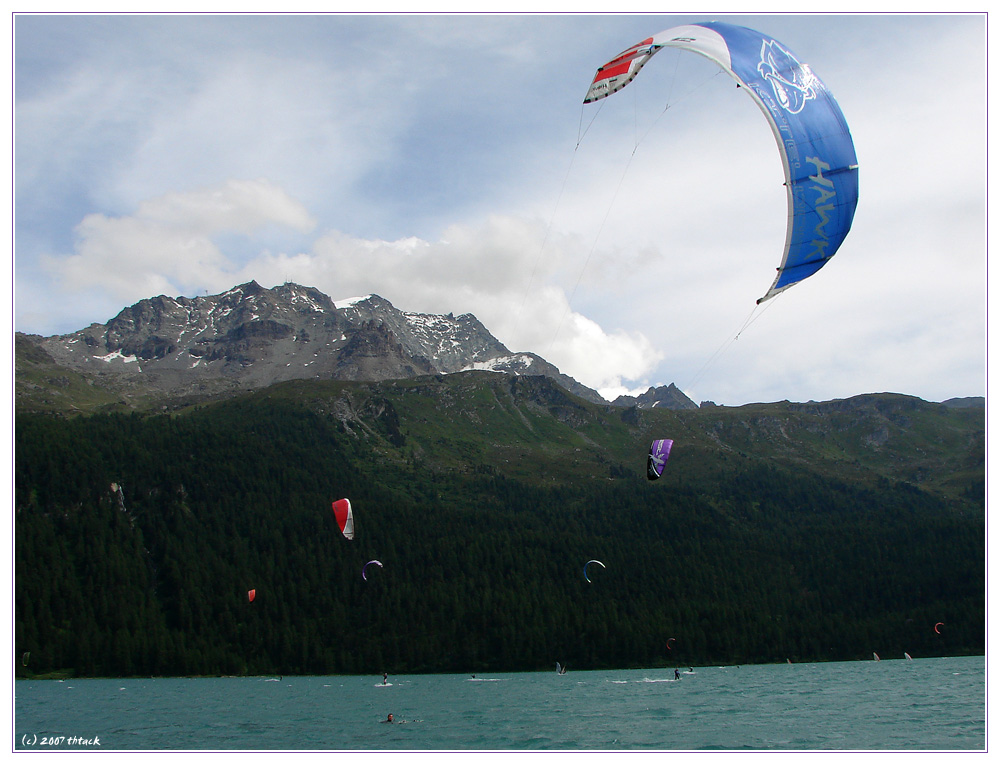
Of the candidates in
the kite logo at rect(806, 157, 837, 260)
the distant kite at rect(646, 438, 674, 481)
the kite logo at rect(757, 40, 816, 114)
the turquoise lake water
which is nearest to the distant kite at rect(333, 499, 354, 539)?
the turquoise lake water

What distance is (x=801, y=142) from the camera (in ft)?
104

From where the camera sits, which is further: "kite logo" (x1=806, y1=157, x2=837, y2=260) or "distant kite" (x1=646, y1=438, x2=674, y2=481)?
"distant kite" (x1=646, y1=438, x2=674, y2=481)

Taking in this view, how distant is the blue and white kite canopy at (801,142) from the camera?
104ft

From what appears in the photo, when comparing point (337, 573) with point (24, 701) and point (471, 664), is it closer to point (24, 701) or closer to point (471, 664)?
point (471, 664)

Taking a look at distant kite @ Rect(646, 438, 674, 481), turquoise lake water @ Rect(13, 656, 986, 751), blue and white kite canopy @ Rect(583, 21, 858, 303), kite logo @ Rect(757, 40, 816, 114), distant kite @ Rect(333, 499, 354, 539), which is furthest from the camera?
distant kite @ Rect(333, 499, 354, 539)

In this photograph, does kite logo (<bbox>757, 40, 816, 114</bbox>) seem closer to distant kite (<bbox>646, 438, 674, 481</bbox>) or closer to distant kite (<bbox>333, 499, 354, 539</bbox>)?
distant kite (<bbox>646, 438, 674, 481</bbox>)

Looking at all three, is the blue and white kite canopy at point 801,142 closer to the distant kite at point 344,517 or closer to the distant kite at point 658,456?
the distant kite at point 658,456

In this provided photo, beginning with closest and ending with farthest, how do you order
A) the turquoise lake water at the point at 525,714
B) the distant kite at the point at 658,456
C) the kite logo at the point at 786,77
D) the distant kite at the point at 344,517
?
the kite logo at the point at 786,77
the distant kite at the point at 658,456
the turquoise lake water at the point at 525,714
the distant kite at the point at 344,517

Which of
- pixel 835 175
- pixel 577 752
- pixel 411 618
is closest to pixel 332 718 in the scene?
pixel 577 752

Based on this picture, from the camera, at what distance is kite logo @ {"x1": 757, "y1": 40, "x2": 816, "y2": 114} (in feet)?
105

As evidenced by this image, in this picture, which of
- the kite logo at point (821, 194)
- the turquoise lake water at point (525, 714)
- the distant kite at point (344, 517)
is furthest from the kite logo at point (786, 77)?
the distant kite at point (344, 517)

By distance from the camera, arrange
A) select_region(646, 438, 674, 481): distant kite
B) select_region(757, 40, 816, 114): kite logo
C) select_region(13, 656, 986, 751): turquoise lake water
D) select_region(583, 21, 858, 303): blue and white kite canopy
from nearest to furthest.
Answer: select_region(583, 21, 858, 303): blue and white kite canopy < select_region(757, 40, 816, 114): kite logo < select_region(646, 438, 674, 481): distant kite < select_region(13, 656, 986, 751): turquoise lake water

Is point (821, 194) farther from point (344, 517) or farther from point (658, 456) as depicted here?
point (344, 517)

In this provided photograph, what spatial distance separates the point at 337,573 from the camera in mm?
186750
